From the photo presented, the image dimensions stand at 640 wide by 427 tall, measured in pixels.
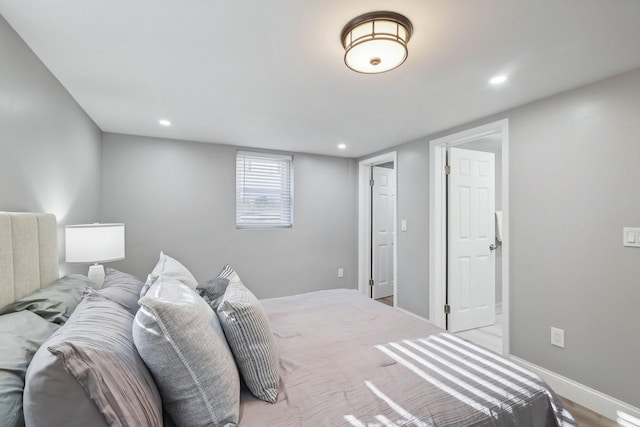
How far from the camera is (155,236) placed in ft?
11.6

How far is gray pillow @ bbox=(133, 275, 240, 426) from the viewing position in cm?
96

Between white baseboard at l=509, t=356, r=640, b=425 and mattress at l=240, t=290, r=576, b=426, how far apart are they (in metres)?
1.20

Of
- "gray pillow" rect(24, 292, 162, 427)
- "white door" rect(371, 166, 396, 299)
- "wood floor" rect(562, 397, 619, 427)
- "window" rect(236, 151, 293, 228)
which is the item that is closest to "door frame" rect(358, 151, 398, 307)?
"white door" rect(371, 166, 396, 299)

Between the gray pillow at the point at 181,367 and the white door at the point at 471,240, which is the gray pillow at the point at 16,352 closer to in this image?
the gray pillow at the point at 181,367

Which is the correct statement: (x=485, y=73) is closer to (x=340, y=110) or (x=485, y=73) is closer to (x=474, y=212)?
(x=340, y=110)

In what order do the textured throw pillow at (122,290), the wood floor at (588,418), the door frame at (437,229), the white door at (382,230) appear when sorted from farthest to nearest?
1. the white door at (382,230)
2. the door frame at (437,229)
3. the wood floor at (588,418)
4. the textured throw pillow at (122,290)

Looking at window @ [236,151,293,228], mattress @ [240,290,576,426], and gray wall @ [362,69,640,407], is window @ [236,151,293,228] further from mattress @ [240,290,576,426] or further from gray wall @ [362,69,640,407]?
gray wall @ [362,69,640,407]

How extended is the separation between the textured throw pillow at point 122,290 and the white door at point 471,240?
10.3 feet

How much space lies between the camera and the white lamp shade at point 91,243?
2121 mm

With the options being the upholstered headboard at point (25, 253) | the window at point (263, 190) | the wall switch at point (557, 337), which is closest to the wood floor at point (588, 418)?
the wall switch at point (557, 337)

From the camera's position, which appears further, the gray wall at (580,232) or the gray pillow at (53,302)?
the gray wall at (580,232)

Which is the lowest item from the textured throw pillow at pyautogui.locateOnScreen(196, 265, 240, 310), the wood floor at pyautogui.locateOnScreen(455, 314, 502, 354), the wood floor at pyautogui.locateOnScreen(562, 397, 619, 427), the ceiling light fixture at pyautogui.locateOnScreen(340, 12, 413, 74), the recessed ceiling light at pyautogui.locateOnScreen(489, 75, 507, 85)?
the wood floor at pyautogui.locateOnScreen(562, 397, 619, 427)

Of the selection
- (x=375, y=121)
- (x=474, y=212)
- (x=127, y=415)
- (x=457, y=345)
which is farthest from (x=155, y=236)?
(x=474, y=212)

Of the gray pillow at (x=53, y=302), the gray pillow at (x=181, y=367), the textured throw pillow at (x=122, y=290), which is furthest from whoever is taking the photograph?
the textured throw pillow at (x=122, y=290)
